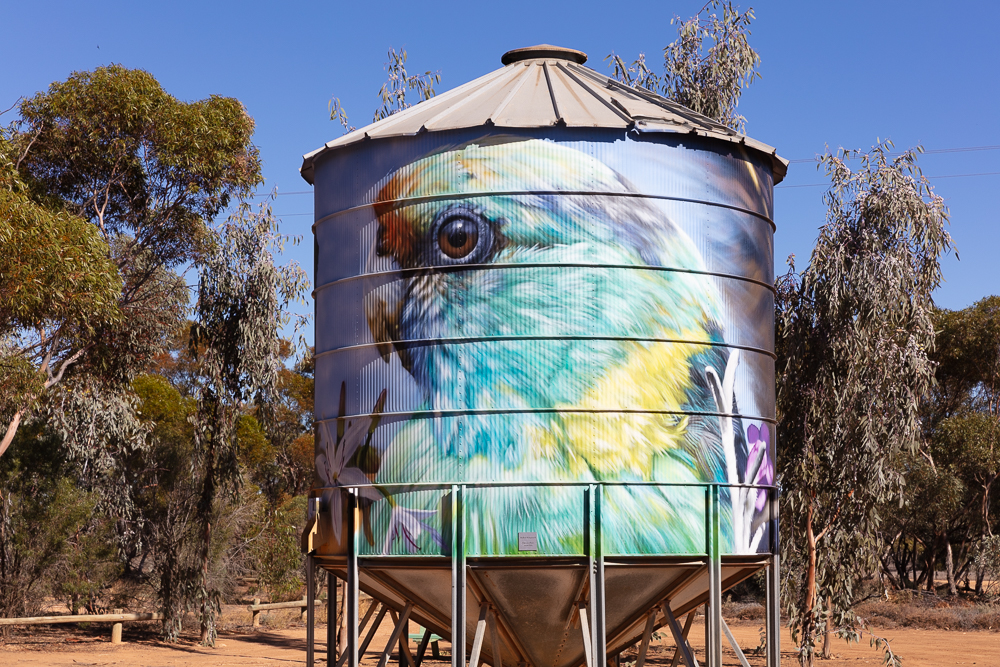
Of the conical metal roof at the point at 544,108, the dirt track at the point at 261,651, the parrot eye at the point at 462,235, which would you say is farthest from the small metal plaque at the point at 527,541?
the dirt track at the point at 261,651

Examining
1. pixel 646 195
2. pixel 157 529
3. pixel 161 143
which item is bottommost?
pixel 157 529

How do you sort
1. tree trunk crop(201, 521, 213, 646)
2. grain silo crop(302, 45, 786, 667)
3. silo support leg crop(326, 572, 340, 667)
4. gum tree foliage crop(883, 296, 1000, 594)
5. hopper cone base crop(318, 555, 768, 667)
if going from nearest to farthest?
grain silo crop(302, 45, 786, 667)
hopper cone base crop(318, 555, 768, 667)
silo support leg crop(326, 572, 340, 667)
tree trunk crop(201, 521, 213, 646)
gum tree foliage crop(883, 296, 1000, 594)

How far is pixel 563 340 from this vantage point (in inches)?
474

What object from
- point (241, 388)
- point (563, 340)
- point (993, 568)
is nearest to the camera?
point (563, 340)

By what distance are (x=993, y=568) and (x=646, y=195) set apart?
31.9 meters

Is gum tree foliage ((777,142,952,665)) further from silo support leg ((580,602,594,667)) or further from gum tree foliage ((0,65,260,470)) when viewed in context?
gum tree foliage ((0,65,260,470))

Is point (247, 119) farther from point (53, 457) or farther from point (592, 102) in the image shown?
point (592, 102)

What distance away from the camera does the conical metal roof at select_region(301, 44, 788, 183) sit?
12.7m

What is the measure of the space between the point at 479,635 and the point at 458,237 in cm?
457

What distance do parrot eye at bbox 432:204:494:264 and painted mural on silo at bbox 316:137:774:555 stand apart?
0.06ft

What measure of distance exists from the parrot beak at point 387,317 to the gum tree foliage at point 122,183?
10.7 metres

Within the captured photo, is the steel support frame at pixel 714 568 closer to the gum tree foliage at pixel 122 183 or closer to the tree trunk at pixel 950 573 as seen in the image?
the gum tree foliage at pixel 122 183

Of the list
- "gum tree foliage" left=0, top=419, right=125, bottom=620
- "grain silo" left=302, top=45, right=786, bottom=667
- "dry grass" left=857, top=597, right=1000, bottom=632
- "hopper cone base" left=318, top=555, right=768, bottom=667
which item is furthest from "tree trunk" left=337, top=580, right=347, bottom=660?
"dry grass" left=857, top=597, right=1000, bottom=632

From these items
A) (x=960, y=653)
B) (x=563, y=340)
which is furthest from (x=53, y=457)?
(x=960, y=653)
